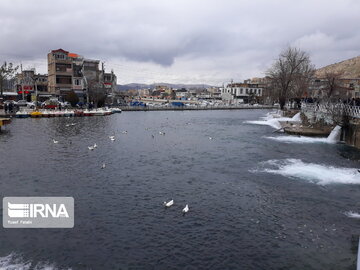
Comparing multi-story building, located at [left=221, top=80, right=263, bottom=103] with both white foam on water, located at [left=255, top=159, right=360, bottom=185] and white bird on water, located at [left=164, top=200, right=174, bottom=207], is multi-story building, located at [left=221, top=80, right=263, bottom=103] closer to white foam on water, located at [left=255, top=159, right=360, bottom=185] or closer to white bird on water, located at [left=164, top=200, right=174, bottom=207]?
white foam on water, located at [left=255, top=159, right=360, bottom=185]

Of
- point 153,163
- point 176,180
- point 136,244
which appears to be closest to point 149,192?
point 176,180

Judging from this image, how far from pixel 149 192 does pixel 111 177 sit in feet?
13.9

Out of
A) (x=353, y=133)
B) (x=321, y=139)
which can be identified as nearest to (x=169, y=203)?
(x=353, y=133)

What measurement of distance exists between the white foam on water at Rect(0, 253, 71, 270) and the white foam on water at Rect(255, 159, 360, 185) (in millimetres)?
15830

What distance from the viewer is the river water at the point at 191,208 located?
35.9 feet

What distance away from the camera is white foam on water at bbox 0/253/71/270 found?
1018 centimetres

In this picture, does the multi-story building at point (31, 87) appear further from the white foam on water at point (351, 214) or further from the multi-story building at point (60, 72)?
the white foam on water at point (351, 214)

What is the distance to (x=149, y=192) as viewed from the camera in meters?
17.5

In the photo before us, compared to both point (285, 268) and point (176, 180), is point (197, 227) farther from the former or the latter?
point (176, 180)

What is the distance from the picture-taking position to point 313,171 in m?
21.8

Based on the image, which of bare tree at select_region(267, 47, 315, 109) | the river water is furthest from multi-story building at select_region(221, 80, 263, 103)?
the river water

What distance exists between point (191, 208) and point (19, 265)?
7809 mm

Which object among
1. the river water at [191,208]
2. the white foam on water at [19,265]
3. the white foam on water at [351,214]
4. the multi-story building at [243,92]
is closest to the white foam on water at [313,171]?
the river water at [191,208]

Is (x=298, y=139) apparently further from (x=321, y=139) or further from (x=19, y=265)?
(x=19, y=265)
